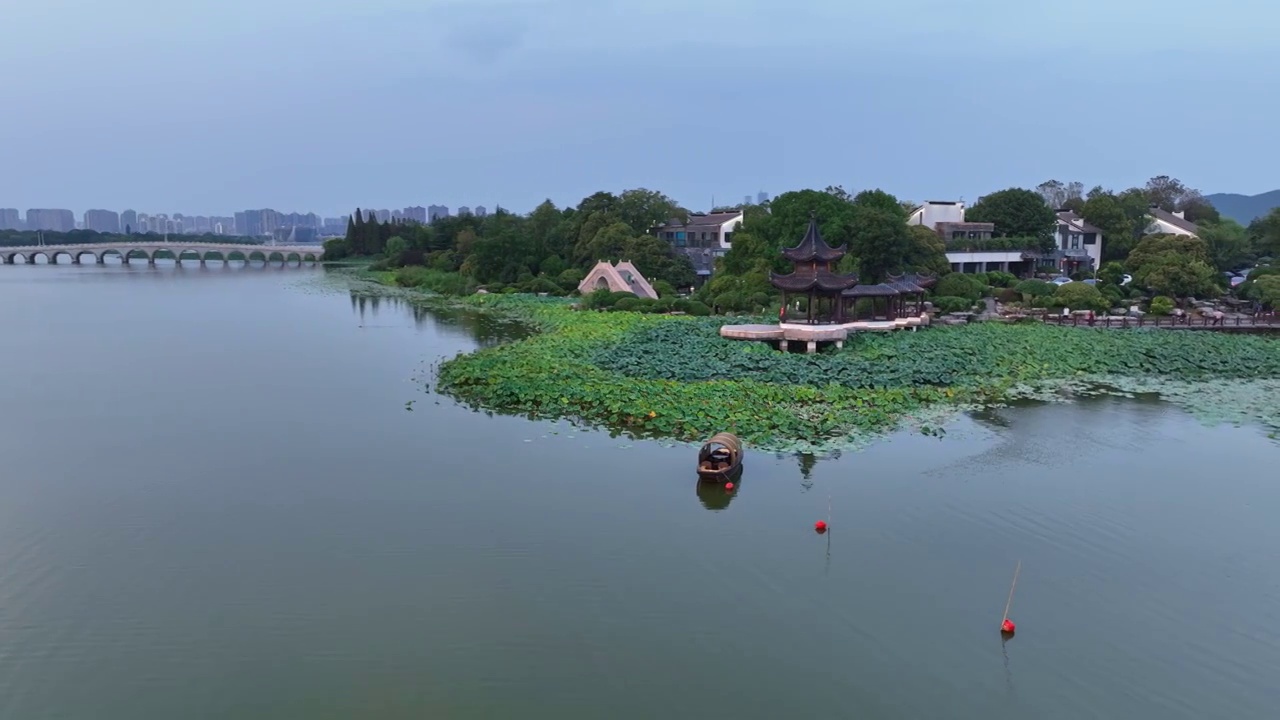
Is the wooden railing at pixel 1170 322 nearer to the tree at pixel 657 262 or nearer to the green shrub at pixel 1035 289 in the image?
the green shrub at pixel 1035 289

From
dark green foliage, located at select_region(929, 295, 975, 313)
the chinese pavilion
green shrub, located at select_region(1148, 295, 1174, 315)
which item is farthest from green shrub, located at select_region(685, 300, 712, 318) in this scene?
green shrub, located at select_region(1148, 295, 1174, 315)

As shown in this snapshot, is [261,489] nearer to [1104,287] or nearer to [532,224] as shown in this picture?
[1104,287]

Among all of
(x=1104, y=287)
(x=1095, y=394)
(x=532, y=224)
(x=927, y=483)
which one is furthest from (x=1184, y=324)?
(x=532, y=224)

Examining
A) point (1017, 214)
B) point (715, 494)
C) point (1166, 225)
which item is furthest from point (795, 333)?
point (1166, 225)

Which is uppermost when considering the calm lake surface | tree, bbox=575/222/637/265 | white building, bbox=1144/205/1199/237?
white building, bbox=1144/205/1199/237

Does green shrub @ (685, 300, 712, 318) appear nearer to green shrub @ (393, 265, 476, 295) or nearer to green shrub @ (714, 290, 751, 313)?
green shrub @ (714, 290, 751, 313)

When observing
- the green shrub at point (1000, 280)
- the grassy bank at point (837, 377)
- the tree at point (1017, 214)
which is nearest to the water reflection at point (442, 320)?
the grassy bank at point (837, 377)
